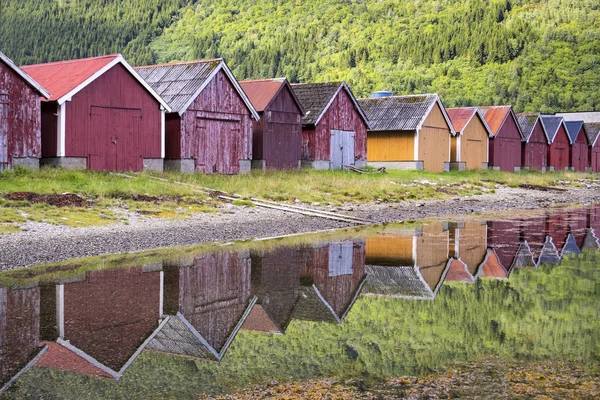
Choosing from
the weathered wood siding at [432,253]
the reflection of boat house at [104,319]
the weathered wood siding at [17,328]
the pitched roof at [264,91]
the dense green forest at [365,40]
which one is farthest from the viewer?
the dense green forest at [365,40]

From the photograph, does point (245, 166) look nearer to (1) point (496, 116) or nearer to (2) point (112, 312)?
(2) point (112, 312)

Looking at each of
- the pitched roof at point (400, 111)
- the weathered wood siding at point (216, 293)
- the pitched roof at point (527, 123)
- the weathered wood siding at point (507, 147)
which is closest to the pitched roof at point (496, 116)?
the weathered wood siding at point (507, 147)

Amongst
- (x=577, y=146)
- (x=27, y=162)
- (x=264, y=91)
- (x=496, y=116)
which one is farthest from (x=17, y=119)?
(x=577, y=146)

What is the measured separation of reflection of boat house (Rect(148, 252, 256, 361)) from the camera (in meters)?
9.38

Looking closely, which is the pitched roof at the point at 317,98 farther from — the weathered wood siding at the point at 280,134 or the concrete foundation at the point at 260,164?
the concrete foundation at the point at 260,164

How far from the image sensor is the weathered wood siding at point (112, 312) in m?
9.16

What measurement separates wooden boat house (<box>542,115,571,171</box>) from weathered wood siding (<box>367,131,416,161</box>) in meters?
21.9

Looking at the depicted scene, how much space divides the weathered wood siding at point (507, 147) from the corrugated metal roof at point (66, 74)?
3439 centimetres

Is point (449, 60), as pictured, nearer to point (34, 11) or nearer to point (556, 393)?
point (34, 11)

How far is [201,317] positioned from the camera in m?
10.9

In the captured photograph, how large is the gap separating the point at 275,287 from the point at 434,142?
38992 mm

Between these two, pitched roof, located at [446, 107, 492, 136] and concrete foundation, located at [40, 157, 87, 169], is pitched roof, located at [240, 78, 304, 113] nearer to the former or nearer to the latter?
concrete foundation, located at [40, 157, 87, 169]

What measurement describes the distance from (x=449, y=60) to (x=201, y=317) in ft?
408

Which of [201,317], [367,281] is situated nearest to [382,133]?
[367,281]
